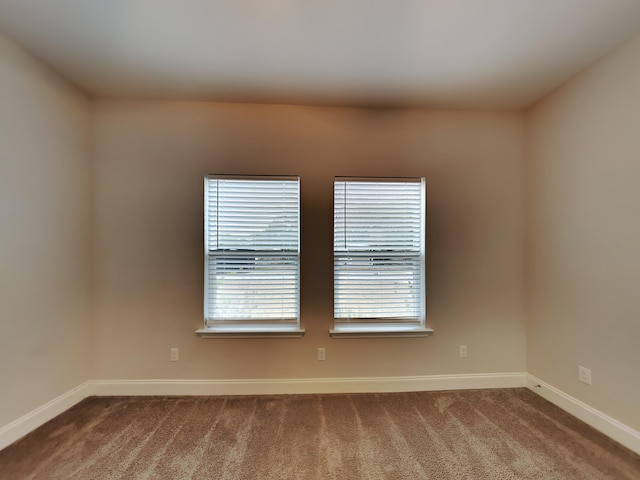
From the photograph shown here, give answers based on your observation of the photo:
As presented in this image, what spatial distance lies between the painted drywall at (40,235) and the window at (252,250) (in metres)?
1.05

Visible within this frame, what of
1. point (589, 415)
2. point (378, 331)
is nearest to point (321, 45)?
point (378, 331)

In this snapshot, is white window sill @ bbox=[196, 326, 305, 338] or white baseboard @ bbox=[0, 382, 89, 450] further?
white window sill @ bbox=[196, 326, 305, 338]

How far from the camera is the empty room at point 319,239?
172 cm

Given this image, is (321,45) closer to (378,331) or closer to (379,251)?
(379,251)

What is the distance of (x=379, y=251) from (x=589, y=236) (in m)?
1.58

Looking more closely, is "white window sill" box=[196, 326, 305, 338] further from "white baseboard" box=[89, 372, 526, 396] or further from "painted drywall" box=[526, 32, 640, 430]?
"painted drywall" box=[526, 32, 640, 430]

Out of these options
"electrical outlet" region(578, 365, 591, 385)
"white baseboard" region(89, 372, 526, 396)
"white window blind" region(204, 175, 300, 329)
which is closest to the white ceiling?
"white window blind" region(204, 175, 300, 329)

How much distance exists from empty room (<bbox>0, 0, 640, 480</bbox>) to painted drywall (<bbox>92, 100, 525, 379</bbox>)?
2 cm

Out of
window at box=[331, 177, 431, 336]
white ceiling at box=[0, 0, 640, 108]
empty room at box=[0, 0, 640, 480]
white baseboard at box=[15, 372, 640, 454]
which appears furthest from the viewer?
window at box=[331, 177, 431, 336]

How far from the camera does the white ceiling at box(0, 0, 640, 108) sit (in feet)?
5.17

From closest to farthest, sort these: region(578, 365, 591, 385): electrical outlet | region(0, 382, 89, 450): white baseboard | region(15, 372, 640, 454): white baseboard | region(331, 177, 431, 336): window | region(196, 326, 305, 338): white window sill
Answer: region(0, 382, 89, 450): white baseboard
region(578, 365, 591, 385): electrical outlet
region(15, 372, 640, 454): white baseboard
region(196, 326, 305, 338): white window sill
region(331, 177, 431, 336): window

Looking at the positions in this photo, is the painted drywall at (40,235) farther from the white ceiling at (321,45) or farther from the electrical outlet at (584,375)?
the electrical outlet at (584,375)

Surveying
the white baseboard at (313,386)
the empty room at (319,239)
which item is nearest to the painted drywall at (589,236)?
the empty room at (319,239)

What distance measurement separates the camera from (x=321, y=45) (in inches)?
72.7
